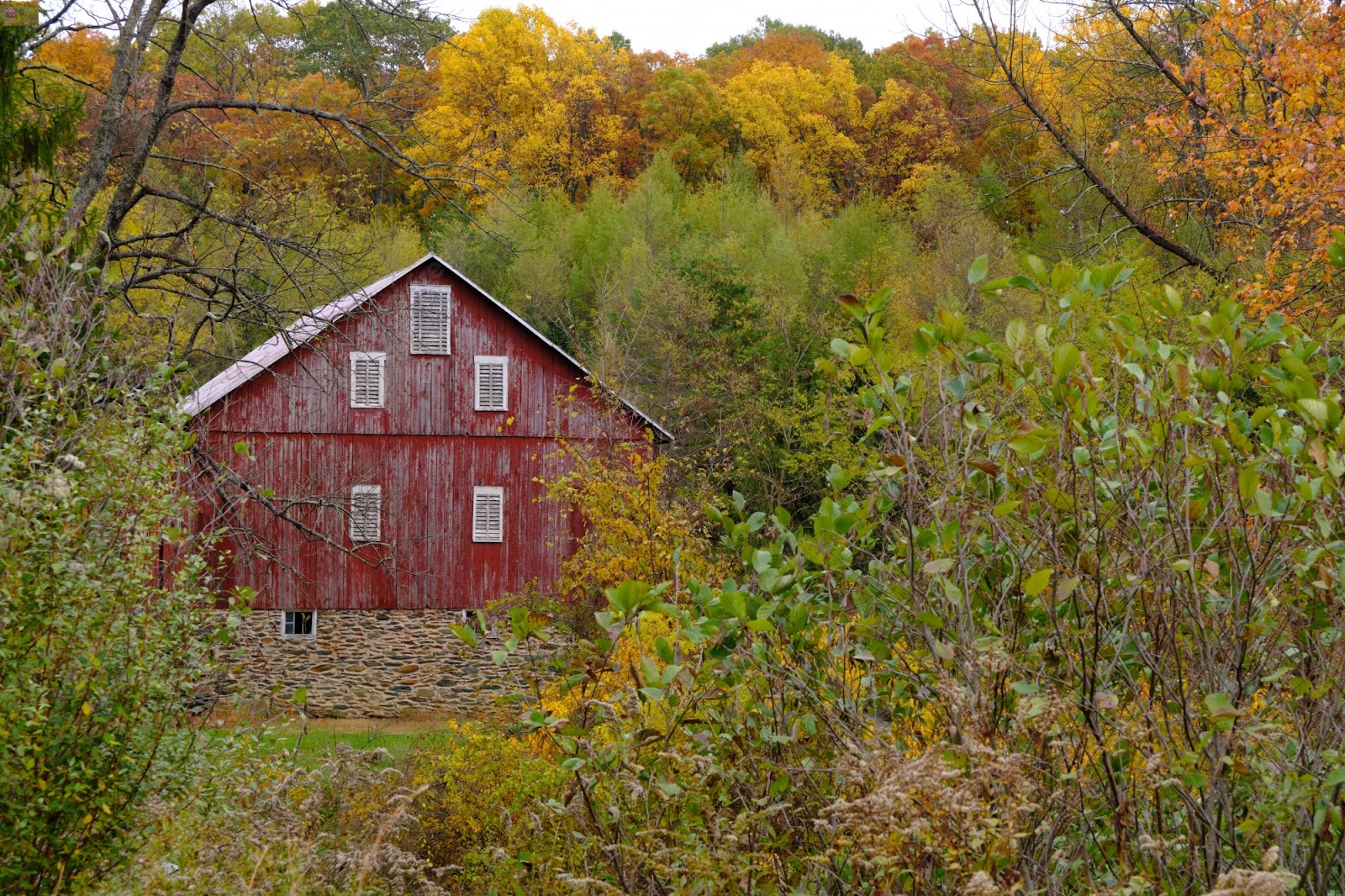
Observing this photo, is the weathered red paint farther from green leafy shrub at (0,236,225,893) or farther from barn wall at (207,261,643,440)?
green leafy shrub at (0,236,225,893)

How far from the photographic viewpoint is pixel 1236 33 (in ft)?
40.5

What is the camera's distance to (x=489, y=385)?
24.1 meters

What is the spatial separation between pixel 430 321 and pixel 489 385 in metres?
1.70

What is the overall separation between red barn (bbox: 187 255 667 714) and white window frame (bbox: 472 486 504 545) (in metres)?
0.03

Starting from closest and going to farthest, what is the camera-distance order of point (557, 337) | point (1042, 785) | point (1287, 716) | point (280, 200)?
1. point (1042, 785)
2. point (1287, 716)
3. point (280, 200)
4. point (557, 337)

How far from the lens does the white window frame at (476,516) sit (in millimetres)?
24078

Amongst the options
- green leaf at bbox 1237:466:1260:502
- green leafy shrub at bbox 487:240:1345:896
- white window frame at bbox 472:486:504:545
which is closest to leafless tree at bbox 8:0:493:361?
green leafy shrub at bbox 487:240:1345:896

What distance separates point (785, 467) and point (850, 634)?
2765 centimetres

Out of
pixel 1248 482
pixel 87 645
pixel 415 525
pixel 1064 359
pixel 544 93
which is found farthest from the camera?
pixel 544 93

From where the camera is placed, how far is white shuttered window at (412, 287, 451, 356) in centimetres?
2392

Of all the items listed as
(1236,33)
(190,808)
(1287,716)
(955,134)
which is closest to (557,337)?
(955,134)

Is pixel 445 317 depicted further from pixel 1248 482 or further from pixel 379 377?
pixel 1248 482

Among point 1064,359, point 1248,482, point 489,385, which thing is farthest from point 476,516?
point 1248,482

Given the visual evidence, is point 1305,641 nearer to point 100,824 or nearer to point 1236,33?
point 100,824
